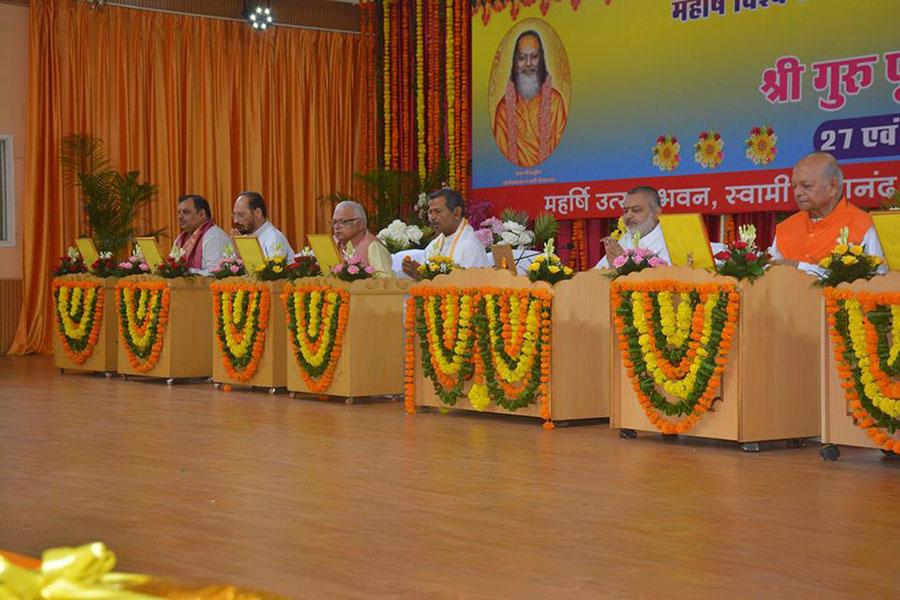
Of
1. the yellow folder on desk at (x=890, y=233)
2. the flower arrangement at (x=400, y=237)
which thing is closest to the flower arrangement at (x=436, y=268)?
the yellow folder on desk at (x=890, y=233)

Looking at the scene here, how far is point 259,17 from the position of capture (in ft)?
47.0

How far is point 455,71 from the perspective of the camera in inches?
579

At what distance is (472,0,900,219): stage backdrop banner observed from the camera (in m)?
10.4

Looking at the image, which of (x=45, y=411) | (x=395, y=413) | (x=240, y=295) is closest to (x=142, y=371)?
(x=240, y=295)

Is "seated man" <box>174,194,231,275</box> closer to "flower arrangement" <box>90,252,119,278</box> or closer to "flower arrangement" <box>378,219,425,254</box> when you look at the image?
"flower arrangement" <box>90,252,119,278</box>

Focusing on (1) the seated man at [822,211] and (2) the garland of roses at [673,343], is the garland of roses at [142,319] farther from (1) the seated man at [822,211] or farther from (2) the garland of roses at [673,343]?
(1) the seated man at [822,211]

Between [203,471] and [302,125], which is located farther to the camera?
[302,125]

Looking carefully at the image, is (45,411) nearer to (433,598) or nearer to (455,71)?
(433,598)

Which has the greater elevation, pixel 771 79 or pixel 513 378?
pixel 771 79

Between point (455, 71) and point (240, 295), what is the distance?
584cm

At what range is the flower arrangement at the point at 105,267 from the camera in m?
11.1

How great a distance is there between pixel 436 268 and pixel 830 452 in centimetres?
295

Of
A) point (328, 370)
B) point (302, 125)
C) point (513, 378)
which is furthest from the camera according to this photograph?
point (302, 125)

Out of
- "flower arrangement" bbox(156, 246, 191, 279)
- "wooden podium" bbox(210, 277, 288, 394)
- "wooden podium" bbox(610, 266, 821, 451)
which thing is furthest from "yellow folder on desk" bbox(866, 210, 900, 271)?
"flower arrangement" bbox(156, 246, 191, 279)
